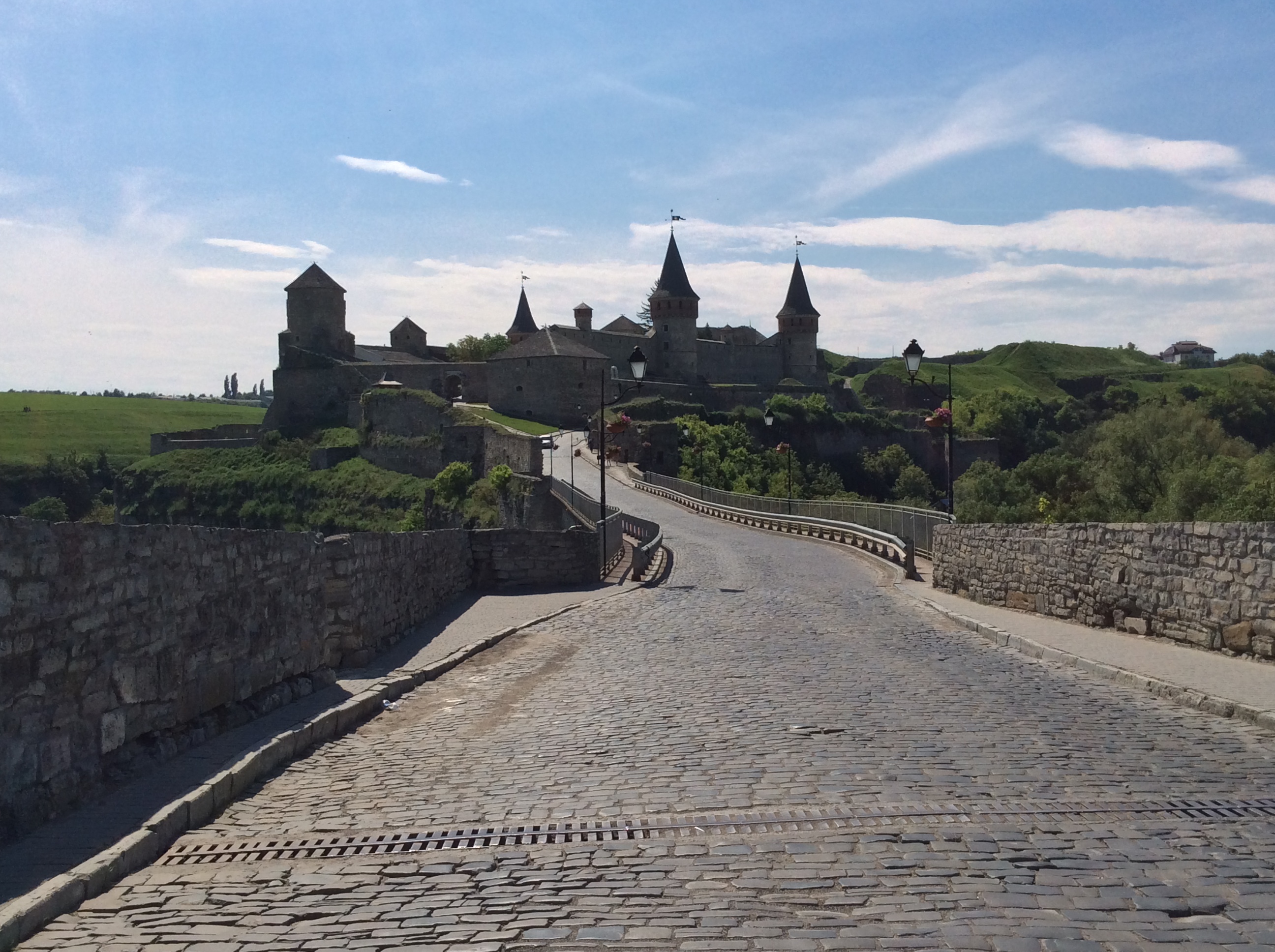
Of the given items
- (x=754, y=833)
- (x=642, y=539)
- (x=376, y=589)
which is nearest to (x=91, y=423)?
(x=642, y=539)

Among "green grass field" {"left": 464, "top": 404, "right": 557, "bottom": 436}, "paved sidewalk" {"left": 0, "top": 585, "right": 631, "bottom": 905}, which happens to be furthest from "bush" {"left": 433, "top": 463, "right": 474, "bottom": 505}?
"paved sidewalk" {"left": 0, "top": 585, "right": 631, "bottom": 905}

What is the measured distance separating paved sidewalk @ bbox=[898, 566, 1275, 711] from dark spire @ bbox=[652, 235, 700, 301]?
272 ft

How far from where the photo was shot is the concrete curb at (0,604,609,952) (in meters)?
4.94

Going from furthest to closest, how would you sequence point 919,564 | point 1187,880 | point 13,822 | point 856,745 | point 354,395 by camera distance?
point 354,395 < point 919,564 < point 856,745 < point 13,822 < point 1187,880

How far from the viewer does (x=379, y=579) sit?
1307cm

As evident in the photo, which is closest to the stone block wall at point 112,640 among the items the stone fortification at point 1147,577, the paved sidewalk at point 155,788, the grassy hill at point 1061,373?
the paved sidewalk at point 155,788

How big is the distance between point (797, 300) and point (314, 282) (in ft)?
145

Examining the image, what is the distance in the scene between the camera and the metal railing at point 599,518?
2481 cm

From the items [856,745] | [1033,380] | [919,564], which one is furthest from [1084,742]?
[1033,380]

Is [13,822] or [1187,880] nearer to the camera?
[1187,880]

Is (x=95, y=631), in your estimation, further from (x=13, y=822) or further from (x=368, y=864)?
(x=368, y=864)

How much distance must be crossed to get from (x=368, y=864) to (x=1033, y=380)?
153416 millimetres

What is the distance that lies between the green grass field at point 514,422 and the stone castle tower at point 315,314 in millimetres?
17328

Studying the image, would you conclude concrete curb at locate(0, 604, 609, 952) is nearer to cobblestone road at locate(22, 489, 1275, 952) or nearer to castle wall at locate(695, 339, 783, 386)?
cobblestone road at locate(22, 489, 1275, 952)
